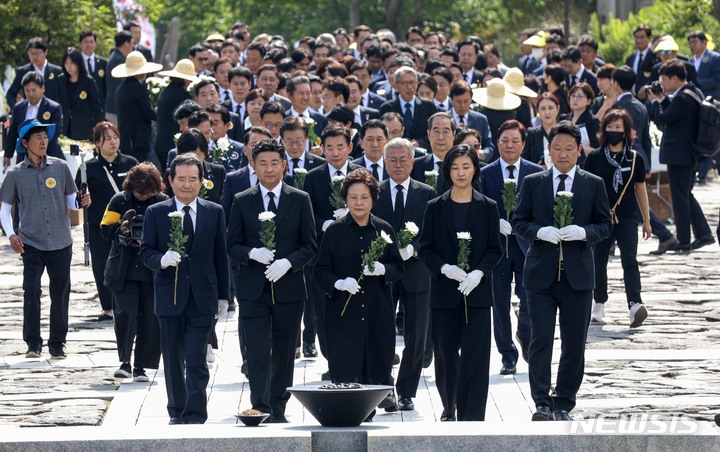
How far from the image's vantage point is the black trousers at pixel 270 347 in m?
12.3

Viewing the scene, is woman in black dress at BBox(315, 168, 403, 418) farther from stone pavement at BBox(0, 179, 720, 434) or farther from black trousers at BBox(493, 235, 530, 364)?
black trousers at BBox(493, 235, 530, 364)

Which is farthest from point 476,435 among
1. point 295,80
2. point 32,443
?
point 295,80

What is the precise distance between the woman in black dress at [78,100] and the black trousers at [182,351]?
1261 centimetres

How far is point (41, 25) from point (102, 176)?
14.7 m

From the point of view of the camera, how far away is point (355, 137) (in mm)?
17281

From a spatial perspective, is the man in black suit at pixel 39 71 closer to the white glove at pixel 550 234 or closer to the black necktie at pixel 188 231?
the black necktie at pixel 188 231

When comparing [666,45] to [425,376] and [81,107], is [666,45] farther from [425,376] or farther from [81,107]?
[425,376]

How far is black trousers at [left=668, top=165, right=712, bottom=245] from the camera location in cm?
2080

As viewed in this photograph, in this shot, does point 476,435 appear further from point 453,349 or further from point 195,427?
point 453,349

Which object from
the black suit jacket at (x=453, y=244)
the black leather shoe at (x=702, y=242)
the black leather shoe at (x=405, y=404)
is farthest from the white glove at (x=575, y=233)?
the black leather shoe at (x=702, y=242)

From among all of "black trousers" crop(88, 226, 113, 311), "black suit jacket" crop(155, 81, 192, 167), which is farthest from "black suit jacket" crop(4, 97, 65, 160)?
"black trousers" crop(88, 226, 113, 311)

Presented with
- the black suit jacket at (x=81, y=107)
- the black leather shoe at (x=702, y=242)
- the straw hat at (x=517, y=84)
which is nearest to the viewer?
the black leather shoe at (x=702, y=242)

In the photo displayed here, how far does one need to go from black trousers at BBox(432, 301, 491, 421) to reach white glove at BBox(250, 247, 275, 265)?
126 centimetres

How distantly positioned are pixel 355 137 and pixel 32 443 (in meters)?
8.05
